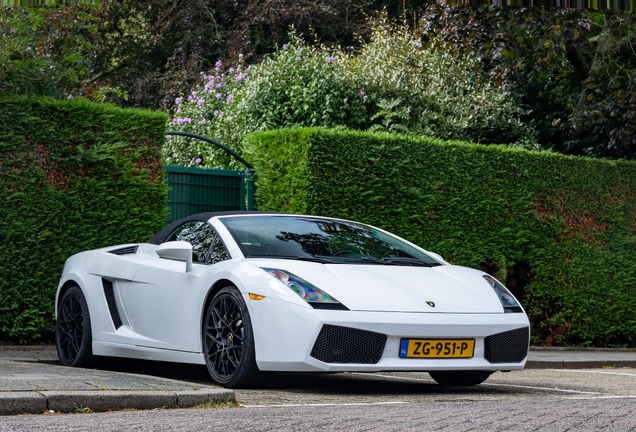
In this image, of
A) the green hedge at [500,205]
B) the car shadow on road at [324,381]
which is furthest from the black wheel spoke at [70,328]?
the green hedge at [500,205]

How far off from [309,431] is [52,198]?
681cm

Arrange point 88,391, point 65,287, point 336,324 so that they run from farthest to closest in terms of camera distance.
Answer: point 65,287 → point 336,324 → point 88,391

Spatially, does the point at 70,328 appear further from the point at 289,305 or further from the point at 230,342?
the point at 289,305

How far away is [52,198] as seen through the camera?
34.7 feet

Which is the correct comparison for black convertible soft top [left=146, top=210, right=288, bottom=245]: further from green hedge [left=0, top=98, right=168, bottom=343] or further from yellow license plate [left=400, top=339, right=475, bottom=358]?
green hedge [left=0, top=98, right=168, bottom=343]

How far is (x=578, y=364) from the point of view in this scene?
37.7 ft

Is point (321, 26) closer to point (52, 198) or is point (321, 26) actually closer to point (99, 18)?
point (99, 18)

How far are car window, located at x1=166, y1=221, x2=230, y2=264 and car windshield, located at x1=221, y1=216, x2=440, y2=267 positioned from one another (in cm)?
14

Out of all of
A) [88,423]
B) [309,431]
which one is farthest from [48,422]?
[309,431]

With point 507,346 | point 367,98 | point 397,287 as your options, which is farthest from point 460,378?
point 367,98

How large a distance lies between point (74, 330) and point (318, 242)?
8.00 feet

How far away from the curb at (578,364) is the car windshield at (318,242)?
375cm

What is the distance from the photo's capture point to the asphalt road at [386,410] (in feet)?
15.5

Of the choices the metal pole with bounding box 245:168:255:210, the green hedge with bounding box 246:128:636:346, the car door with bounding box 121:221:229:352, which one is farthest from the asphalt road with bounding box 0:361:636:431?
the metal pole with bounding box 245:168:255:210
